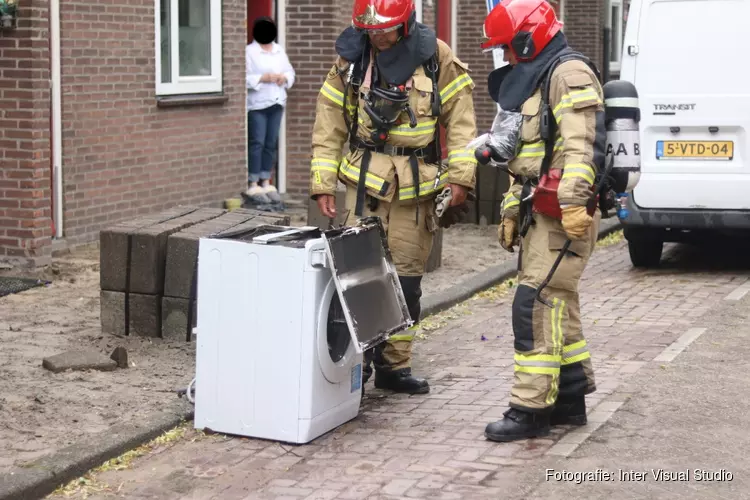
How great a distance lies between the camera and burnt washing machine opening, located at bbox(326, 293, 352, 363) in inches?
242

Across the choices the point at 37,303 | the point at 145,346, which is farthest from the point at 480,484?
the point at 37,303

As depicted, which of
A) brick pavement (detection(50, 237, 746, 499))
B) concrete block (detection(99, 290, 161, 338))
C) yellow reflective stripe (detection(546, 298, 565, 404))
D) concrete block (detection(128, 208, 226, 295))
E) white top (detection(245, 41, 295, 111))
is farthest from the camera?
white top (detection(245, 41, 295, 111))

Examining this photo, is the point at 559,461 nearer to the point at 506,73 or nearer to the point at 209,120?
the point at 506,73

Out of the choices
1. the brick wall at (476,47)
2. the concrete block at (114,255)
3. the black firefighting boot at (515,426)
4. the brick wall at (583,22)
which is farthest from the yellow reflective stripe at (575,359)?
the brick wall at (583,22)

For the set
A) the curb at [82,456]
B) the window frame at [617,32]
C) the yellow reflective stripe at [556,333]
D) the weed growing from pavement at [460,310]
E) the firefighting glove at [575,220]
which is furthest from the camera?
the window frame at [617,32]

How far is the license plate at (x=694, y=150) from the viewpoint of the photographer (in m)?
10.7

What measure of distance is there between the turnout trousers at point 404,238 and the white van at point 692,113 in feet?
14.0

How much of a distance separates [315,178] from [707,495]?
2.59 metres

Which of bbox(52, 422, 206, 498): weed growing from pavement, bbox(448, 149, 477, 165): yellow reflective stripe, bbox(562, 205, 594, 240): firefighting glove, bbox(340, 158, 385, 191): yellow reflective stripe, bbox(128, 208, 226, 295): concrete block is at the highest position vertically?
bbox(448, 149, 477, 165): yellow reflective stripe

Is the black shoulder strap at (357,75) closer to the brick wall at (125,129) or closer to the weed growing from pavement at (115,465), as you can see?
the weed growing from pavement at (115,465)

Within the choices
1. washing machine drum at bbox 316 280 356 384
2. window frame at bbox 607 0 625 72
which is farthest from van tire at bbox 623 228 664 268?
window frame at bbox 607 0 625 72

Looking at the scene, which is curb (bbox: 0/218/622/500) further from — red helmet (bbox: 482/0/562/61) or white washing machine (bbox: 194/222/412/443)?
red helmet (bbox: 482/0/562/61)

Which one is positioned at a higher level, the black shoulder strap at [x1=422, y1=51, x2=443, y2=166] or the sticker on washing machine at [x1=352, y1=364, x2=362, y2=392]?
the black shoulder strap at [x1=422, y1=51, x2=443, y2=166]

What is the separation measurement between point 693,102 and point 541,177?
5051 mm
